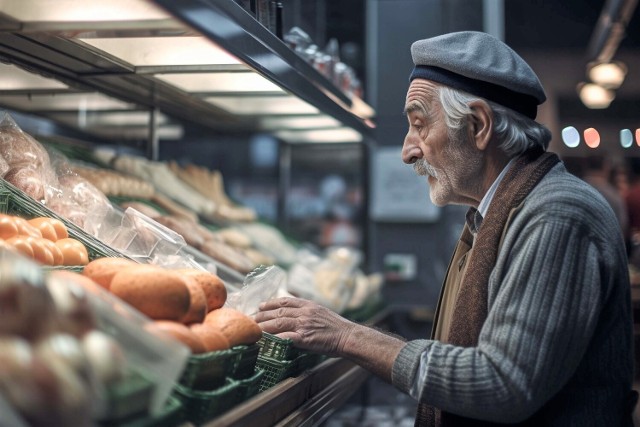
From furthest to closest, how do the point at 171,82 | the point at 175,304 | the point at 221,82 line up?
the point at 171,82
the point at 221,82
the point at 175,304

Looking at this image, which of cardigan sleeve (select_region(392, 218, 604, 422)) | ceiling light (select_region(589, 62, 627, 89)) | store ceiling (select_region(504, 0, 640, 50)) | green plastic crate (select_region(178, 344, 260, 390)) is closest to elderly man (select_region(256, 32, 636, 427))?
cardigan sleeve (select_region(392, 218, 604, 422))

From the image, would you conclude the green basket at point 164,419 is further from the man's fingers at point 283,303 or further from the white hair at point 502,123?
the white hair at point 502,123

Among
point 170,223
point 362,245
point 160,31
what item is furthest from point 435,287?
point 160,31

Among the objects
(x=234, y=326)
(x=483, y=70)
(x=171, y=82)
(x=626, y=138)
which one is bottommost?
(x=626, y=138)

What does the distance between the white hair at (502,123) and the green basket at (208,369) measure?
2.83 ft

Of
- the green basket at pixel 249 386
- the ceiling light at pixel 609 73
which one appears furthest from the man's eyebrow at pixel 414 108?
the ceiling light at pixel 609 73

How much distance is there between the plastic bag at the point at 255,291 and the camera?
235 centimetres

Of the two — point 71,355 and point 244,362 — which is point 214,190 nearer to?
point 244,362

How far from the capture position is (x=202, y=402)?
1427 mm

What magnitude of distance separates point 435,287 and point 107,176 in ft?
11.6

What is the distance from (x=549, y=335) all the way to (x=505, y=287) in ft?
0.46

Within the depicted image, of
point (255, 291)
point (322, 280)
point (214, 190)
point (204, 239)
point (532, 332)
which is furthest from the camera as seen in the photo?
point (214, 190)

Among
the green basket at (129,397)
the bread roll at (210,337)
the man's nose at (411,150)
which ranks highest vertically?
the man's nose at (411,150)

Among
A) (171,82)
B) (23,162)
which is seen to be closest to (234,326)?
(23,162)
